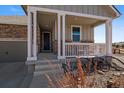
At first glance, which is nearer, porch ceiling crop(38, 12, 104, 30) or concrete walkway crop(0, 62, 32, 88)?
concrete walkway crop(0, 62, 32, 88)

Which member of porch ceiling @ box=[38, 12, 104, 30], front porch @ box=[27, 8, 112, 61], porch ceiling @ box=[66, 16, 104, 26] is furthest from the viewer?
porch ceiling @ box=[66, 16, 104, 26]

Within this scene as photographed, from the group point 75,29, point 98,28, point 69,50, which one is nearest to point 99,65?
point 69,50

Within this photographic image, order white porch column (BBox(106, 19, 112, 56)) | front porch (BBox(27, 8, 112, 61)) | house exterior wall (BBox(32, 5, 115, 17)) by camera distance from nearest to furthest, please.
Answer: front porch (BBox(27, 8, 112, 61))
house exterior wall (BBox(32, 5, 115, 17))
white porch column (BBox(106, 19, 112, 56))

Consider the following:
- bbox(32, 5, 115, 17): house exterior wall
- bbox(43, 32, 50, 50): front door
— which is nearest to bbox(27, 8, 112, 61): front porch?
bbox(32, 5, 115, 17): house exterior wall

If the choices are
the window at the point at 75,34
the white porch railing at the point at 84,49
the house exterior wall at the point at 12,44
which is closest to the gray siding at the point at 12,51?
the house exterior wall at the point at 12,44

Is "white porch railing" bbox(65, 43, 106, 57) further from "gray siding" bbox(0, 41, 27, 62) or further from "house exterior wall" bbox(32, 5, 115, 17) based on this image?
"gray siding" bbox(0, 41, 27, 62)

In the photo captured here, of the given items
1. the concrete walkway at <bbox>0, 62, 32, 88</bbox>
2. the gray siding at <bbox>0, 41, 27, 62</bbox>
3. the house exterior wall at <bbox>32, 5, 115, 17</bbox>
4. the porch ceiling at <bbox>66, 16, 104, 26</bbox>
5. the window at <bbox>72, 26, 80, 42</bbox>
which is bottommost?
the concrete walkway at <bbox>0, 62, 32, 88</bbox>

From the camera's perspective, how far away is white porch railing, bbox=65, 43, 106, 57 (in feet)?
31.1

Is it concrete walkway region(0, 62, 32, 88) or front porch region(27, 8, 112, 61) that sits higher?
front porch region(27, 8, 112, 61)

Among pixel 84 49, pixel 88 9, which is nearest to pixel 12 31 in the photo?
pixel 84 49

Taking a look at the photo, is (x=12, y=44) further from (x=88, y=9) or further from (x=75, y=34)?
(x=88, y=9)

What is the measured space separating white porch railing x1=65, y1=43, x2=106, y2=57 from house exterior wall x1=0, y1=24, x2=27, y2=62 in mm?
7383

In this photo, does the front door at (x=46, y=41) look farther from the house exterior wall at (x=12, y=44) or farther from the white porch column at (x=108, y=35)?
the white porch column at (x=108, y=35)

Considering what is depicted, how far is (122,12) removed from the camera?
34.4 ft
